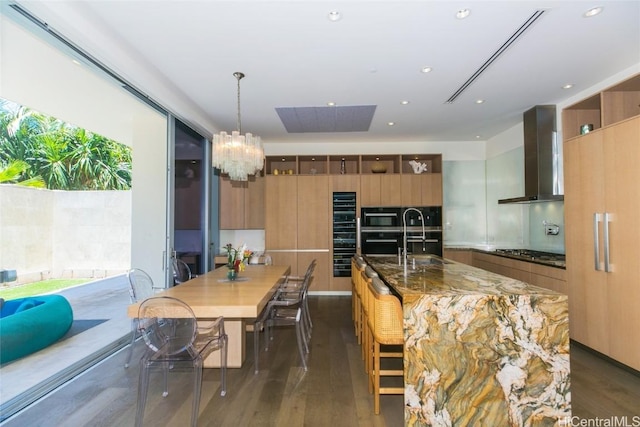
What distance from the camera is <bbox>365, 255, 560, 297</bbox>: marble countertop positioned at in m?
1.97

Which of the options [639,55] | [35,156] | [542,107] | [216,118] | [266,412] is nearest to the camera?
[266,412]

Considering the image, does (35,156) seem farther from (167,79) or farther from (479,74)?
(479,74)

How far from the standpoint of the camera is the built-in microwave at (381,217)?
5633 mm

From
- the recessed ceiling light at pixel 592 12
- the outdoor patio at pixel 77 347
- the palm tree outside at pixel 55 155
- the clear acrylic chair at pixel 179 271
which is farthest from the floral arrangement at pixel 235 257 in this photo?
the recessed ceiling light at pixel 592 12

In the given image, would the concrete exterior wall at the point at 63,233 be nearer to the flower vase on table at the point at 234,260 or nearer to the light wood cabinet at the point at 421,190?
the flower vase on table at the point at 234,260

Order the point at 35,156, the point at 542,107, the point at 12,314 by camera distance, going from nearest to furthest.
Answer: the point at 35,156 → the point at 12,314 → the point at 542,107

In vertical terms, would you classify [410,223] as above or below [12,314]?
above

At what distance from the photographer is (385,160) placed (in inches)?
244

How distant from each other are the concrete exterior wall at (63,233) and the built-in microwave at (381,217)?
3696mm

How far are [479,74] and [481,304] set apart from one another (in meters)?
2.57

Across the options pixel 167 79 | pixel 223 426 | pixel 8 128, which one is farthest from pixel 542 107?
pixel 8 128

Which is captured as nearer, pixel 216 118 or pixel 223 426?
pixel 223 426

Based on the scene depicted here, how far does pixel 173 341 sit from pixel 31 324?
1.67m

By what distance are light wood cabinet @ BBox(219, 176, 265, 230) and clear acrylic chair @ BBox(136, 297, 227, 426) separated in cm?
357
